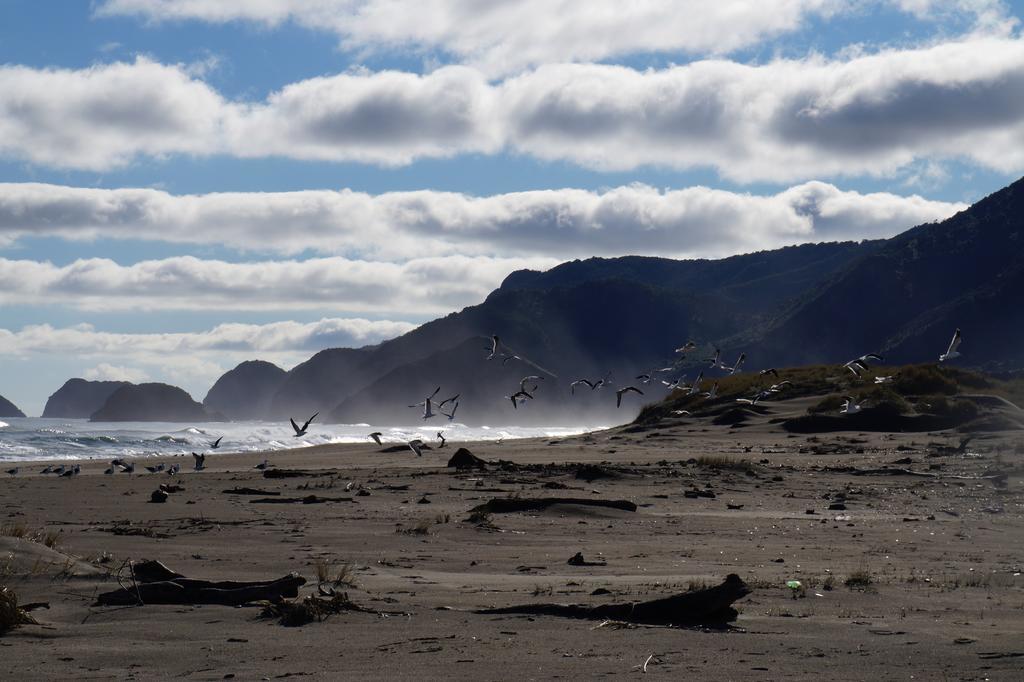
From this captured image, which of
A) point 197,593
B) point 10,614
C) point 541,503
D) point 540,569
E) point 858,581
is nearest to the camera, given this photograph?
point 10,614

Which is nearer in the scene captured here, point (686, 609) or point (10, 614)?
point (10, 614)

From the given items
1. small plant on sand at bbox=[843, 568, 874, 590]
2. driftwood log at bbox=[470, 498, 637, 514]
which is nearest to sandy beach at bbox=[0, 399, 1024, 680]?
small plant on sand at bbox=[843, 568, 874, 590]

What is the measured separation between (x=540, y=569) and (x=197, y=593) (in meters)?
3.94

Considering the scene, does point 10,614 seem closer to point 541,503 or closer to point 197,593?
point 197,593

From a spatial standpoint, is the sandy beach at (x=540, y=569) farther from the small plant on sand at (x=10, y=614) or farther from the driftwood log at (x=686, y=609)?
the driftwood log at (x=686, y=609)

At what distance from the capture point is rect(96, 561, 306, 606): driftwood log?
411 inches

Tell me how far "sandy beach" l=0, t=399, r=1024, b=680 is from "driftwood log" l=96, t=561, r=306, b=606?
0.17m

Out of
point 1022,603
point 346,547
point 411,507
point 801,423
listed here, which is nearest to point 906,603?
point 1022,603

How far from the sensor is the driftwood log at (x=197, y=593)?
10.4m

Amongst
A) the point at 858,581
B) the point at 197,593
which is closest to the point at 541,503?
the point at 858,581

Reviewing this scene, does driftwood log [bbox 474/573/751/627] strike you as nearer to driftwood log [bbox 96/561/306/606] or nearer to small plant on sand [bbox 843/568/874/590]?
small plant on sand [bbox 843/568/874/590]

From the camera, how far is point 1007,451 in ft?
100

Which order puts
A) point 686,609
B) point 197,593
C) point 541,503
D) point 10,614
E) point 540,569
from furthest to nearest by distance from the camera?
1. point 541,503
2. point 540,569
3. point 197,593
4. point 686,609
5. point 10,614

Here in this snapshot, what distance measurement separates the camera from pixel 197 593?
10.6 metres
